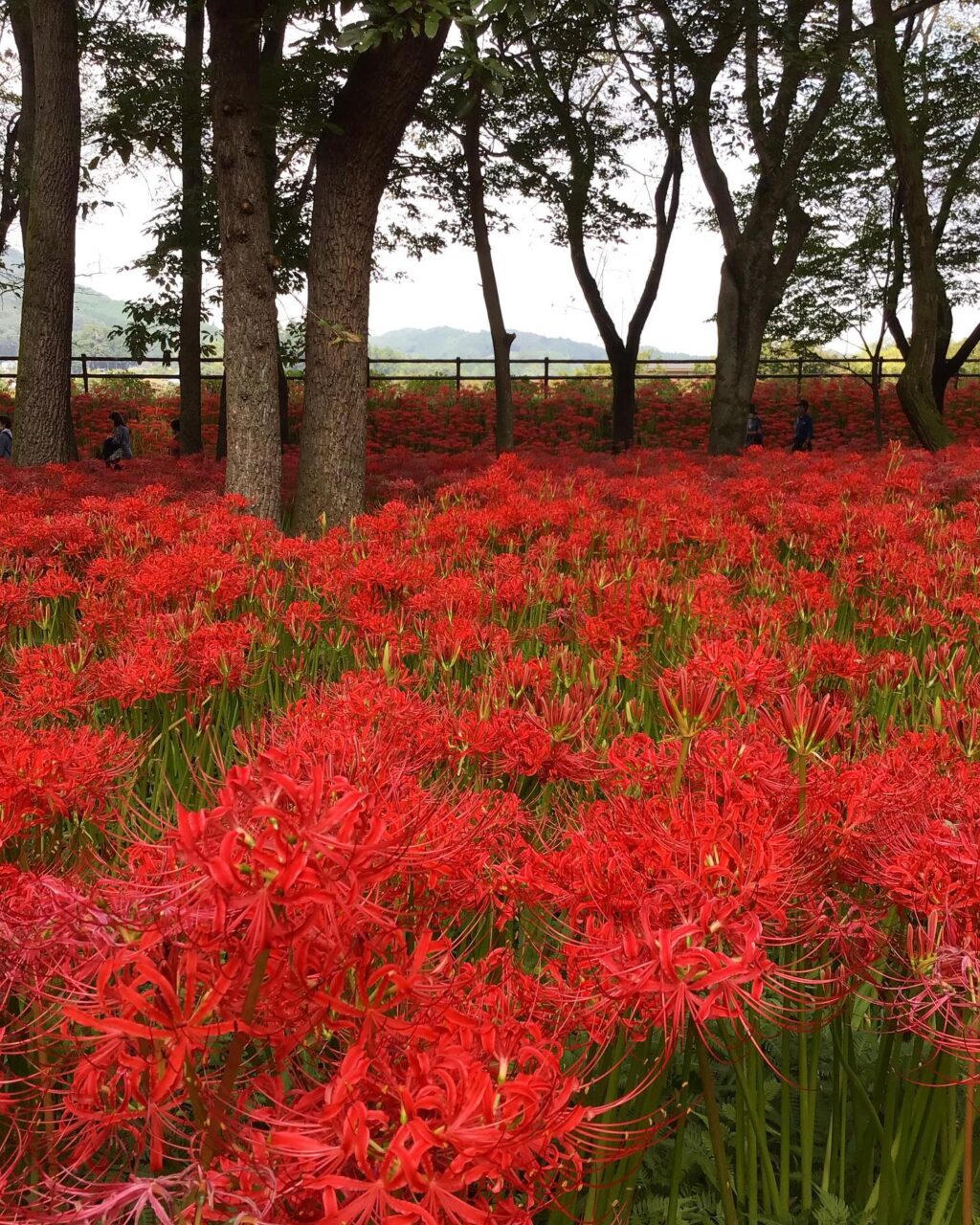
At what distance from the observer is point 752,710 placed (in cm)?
309

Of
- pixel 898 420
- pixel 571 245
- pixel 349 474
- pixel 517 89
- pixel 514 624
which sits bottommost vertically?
pixel 514 624

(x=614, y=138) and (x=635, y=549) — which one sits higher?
(x=614, y=138)

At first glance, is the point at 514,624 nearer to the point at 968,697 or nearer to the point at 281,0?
the point at 968,697

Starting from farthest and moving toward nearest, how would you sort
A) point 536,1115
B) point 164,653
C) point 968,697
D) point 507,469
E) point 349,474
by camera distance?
point 507,469 → point 349,474 → point 164,653 → point 968,697 → point 536,1115

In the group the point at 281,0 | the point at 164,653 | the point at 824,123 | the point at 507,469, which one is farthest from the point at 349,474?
the point at 824,123

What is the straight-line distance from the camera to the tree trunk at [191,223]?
11109mm

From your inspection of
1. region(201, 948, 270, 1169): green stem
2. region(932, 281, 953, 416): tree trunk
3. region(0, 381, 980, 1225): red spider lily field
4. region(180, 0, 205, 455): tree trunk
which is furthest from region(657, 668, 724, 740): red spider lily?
region(932, 281, 953, 416): tree trunk

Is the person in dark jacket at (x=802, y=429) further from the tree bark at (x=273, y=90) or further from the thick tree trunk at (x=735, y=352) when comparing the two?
the tree bark at (x=273, y=90)

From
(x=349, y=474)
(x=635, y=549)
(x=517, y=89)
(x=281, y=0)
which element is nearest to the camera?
(x=635, y=549)

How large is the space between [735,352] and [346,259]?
786cm

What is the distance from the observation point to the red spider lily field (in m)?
0.89

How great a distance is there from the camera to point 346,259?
26.6 ft

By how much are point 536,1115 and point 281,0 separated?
29.4 ft

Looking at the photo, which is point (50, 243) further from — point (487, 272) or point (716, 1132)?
point (716, 1132)
